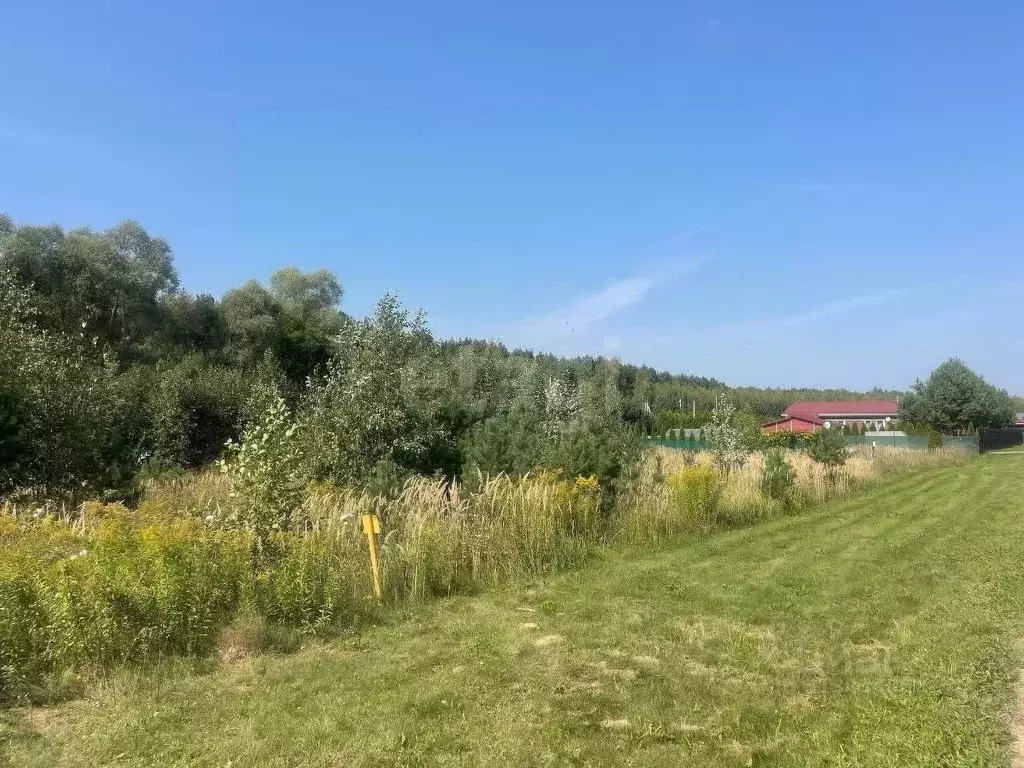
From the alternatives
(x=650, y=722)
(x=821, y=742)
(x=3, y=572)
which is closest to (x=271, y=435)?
(x=3, y=572)

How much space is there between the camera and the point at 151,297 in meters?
32.1

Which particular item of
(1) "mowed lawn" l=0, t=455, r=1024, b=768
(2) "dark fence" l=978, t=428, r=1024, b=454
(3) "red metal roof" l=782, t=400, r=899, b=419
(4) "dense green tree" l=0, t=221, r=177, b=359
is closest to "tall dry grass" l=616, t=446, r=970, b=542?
(1) "mowed lawn" l=0, t=455, r=1024, b=768

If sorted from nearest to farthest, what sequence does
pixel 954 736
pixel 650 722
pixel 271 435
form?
1. pixel 954 736
2. pixel 650 722
3. pixel 271 435

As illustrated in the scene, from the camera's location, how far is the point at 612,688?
4.97 m

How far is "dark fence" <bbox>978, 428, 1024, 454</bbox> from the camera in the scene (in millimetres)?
40581

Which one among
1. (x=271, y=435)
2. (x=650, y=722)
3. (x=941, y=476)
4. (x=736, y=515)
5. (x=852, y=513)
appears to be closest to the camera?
(x=650, y=722)

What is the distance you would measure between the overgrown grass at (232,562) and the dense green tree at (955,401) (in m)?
48.0

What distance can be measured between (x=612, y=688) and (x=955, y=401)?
54.3 metres

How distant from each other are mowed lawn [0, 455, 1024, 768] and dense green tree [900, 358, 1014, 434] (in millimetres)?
48731

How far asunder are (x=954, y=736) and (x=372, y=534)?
481cm

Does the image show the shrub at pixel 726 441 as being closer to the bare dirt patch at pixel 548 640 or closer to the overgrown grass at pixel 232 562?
the overgrown grass at pixel 232 562

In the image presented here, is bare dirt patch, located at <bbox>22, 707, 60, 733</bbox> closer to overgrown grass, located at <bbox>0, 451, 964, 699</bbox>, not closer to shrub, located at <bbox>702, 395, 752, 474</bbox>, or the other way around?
overgrown grass, located at <bbox>0, 451, 964, 699</bbox>

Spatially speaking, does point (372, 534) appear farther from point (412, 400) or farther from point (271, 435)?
point (412, 400)

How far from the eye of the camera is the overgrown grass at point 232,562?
5.20 metres
